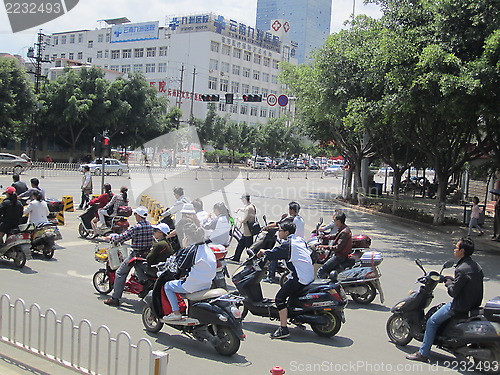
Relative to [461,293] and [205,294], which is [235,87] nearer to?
[205,294]

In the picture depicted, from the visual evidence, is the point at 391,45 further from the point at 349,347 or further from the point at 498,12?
the point at 349,347

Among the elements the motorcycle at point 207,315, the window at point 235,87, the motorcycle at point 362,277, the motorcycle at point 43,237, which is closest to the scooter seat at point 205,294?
the motorcycle at point 207,315

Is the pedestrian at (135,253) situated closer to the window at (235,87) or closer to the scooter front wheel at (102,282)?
the scooter front wheel at (102,282)

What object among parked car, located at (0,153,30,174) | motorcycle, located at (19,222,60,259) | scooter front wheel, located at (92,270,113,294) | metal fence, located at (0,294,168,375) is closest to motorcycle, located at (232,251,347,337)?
metal fence, located at (0,294,168,375)

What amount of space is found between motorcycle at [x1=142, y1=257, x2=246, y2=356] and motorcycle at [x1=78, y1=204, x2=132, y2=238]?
631 cm

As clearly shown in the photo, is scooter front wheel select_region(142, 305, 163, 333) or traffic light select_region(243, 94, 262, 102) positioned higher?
traffic light select_region(243, 94, 262, 102)

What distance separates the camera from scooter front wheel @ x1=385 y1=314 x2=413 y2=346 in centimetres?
663

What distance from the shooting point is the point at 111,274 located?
26.8 ft

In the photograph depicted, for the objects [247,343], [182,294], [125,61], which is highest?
[125,61]

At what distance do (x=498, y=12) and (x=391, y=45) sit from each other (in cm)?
326

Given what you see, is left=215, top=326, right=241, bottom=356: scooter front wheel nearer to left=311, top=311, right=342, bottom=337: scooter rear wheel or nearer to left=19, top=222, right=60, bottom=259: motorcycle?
left=311, top=311, right=342, bottom=337: scooter rear wheel

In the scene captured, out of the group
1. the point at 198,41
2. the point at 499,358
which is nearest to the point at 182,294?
the point at 499,358

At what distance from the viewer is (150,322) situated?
6.70m

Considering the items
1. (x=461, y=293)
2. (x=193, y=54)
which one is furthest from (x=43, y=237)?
(x=193, y=54)
